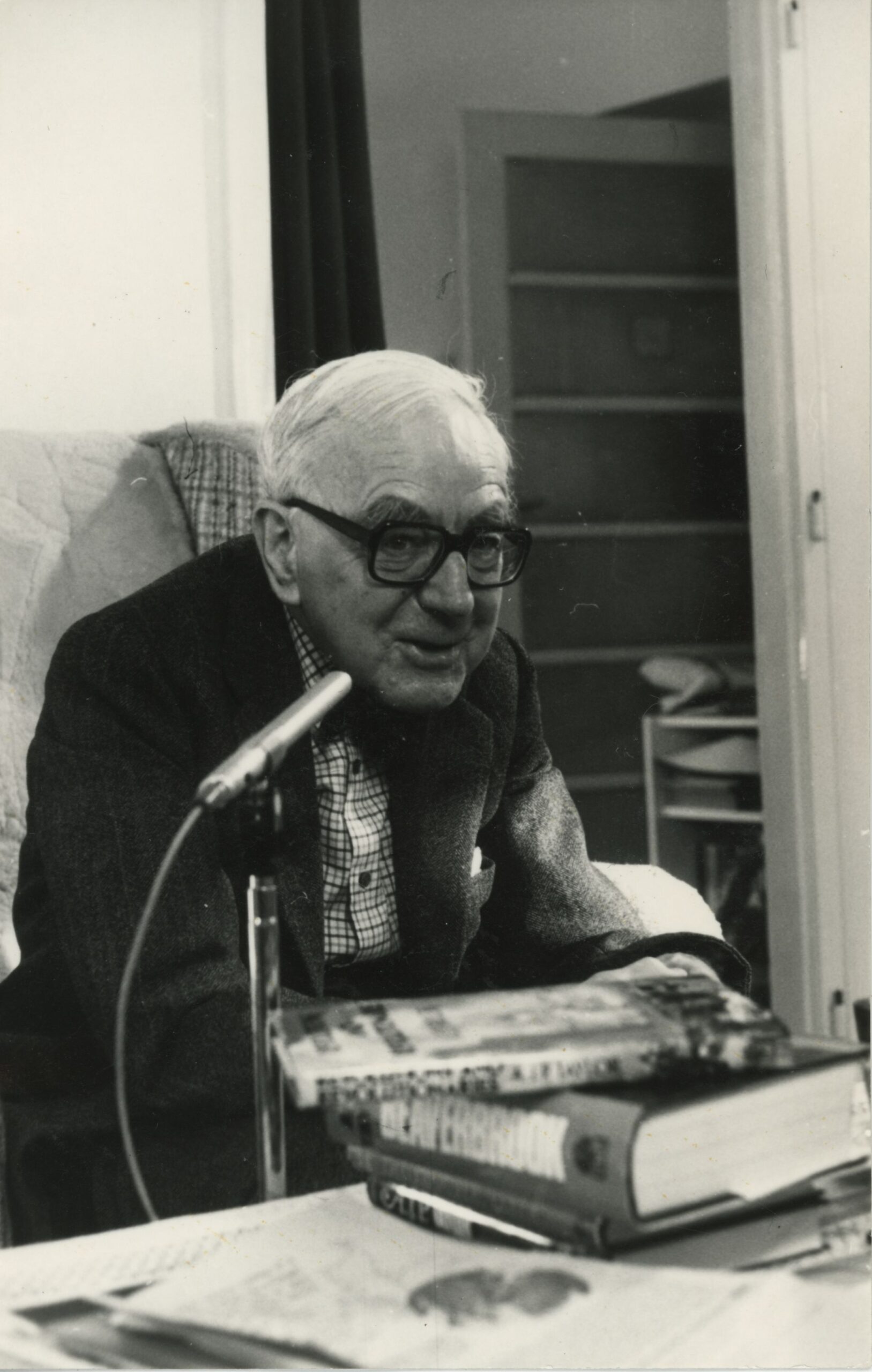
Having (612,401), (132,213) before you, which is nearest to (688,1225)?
(132,213)

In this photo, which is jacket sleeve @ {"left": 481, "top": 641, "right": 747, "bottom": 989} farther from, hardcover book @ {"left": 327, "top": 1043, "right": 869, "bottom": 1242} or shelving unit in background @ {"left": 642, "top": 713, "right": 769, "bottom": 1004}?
shelving unit in background @ {"left": 642, "top": 713, "right": 769, "bottom": 1004}

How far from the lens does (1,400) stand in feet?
5.49

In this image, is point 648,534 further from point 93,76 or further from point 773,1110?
point 773,1110

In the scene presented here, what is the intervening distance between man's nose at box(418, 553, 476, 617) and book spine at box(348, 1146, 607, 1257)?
58cm

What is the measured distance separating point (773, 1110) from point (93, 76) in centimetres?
153

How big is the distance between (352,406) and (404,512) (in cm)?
11

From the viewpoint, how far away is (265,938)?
0.71 metres

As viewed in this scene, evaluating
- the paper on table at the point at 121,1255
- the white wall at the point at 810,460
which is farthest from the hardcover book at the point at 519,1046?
the white wall at the point at 810,460

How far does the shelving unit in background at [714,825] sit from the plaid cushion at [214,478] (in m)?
1.45

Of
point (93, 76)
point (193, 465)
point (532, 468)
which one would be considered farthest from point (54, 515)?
point (532, 468)

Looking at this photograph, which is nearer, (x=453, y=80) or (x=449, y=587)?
(x=449, y=587)

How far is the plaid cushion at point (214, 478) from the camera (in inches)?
61.7

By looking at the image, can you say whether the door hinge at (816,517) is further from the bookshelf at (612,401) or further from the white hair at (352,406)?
the white hair at (352,406)

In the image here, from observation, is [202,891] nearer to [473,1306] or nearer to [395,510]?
[395,510]
